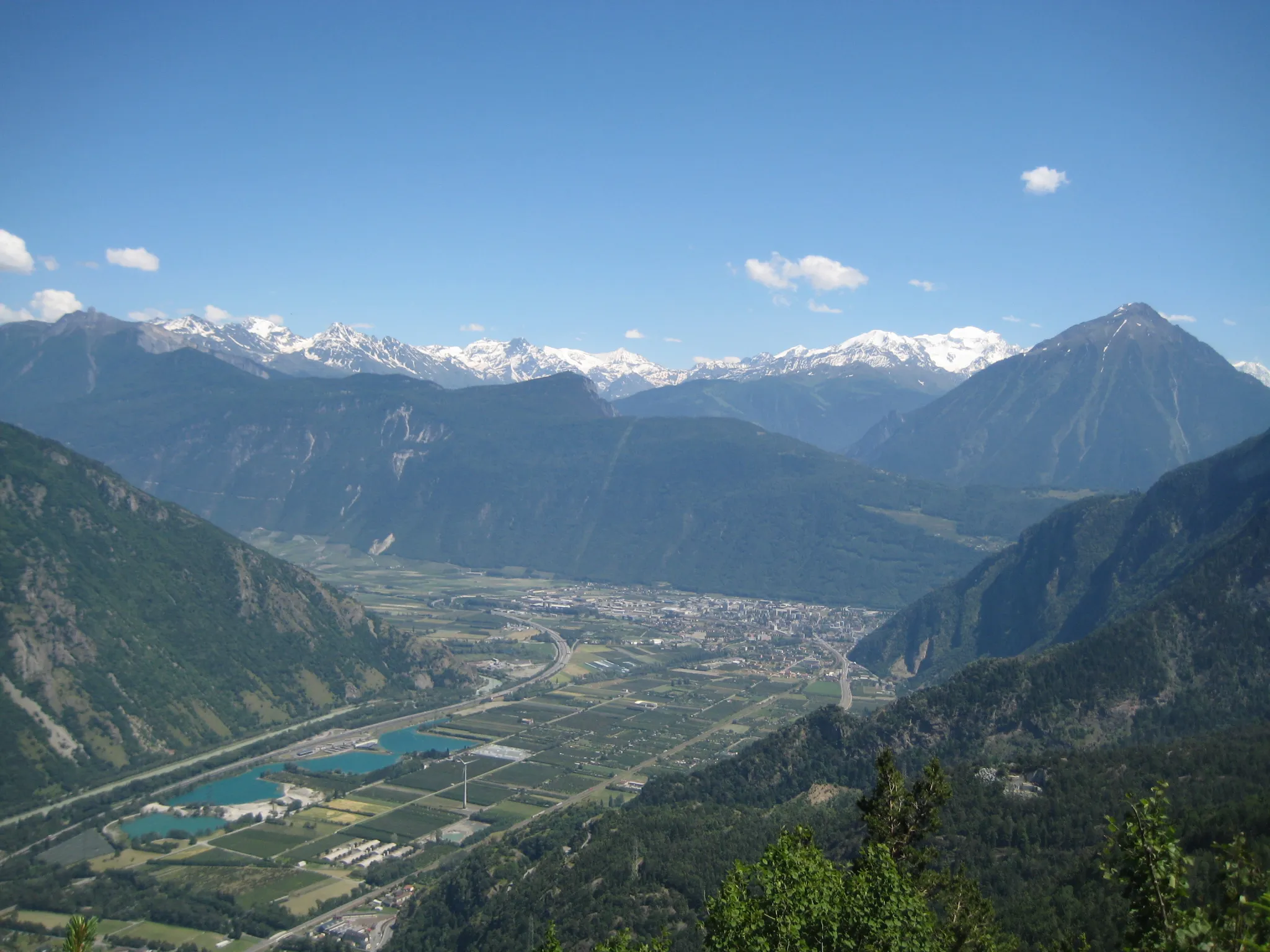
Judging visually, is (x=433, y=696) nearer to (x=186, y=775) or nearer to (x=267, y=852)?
(x=186, y=775)

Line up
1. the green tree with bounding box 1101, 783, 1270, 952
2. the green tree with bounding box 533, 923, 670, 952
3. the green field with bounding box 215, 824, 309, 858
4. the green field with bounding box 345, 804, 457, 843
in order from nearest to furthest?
the green tree with bounding box 1101, 783, 1270, 952 < the green tree with bounding box 533, 923, 670, 952 < the green field with bounding box 215, 824, 309, 858 < the green field with bounding box 345, 804, 457, 843

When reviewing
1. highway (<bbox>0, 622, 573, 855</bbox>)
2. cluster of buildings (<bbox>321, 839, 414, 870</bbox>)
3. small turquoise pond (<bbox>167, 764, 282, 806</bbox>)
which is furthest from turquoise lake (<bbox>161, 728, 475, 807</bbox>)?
cluster of buildings (<bbox>321, 839, 414, 870</bbox>)

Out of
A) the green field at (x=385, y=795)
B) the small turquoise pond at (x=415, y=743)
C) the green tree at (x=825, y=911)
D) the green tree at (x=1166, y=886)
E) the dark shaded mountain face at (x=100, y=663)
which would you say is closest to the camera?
the green tree at (x=1166, y=886)

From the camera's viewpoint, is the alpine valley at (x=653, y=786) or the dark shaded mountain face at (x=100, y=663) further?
the dark shaded mountain face at (x=100, y=663)

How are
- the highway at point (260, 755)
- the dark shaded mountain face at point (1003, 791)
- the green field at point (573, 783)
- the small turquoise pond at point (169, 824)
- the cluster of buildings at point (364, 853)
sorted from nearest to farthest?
the dark shaded mountain face at point (1003, 791) < the cluster of buildings at point (364, 853) < the small turquoise pond at point (169, 824) < the highway at point (260, 755) < the green field at point (573, 783)

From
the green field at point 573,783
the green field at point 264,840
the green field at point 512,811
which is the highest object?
the green field at point 573,783

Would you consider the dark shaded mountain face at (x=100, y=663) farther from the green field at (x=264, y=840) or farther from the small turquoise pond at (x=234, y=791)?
the green field at (x=264, y=840)

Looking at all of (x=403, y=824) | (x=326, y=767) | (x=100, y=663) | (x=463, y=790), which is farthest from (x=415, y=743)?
(x=100, y=663)

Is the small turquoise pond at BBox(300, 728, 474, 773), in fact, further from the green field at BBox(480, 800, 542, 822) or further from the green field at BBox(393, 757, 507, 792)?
the green field at BBox(480, 800, 542, 822)

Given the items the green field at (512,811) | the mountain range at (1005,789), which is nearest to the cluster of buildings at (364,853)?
the mountain range at (1005,789)
